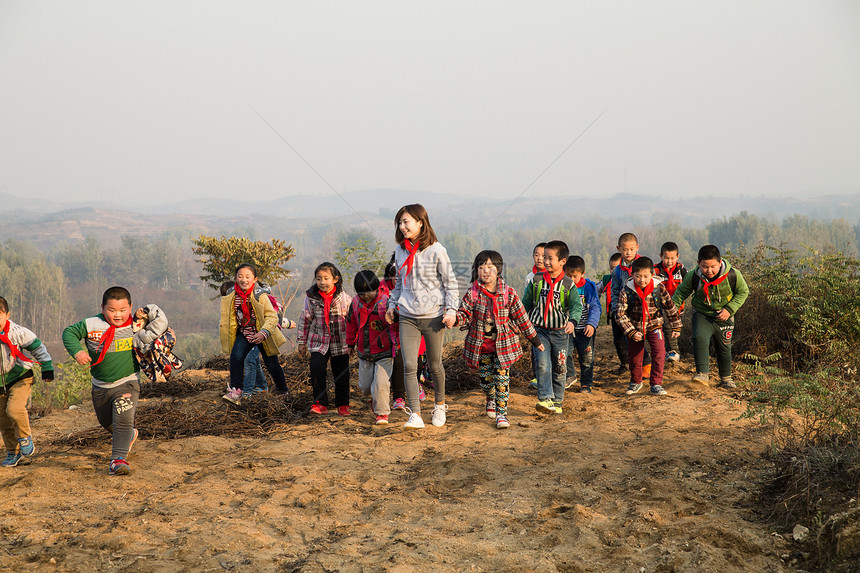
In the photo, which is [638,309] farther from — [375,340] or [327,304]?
[327,304]

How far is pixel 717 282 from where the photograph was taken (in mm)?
7180

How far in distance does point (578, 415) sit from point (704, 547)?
3.30m

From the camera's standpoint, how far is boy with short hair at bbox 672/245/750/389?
7164mm

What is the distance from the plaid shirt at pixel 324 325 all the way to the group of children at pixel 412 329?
1 cm

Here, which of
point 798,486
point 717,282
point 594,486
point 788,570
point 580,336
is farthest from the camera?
point 580,336

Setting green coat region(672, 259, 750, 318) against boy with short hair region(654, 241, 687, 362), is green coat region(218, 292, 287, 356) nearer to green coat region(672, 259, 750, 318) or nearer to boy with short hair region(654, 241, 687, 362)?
boy with short hair region(654, 241, 687, 362)

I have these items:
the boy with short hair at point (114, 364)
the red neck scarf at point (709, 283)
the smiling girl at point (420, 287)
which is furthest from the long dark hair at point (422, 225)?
the red neck scarf at point (709, 283)

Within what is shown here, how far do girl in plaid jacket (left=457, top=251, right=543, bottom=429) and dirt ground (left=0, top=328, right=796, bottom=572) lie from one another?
0.50m

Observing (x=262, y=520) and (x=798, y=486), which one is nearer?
(x=798, y=486)

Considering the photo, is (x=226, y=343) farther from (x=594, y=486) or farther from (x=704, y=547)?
(x=704, y=547)

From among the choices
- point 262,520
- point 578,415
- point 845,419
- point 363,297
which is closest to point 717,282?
point 578,415

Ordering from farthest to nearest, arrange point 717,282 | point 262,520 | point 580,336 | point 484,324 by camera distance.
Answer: point 580,336, point 717,282, point 484,324, point 262,520

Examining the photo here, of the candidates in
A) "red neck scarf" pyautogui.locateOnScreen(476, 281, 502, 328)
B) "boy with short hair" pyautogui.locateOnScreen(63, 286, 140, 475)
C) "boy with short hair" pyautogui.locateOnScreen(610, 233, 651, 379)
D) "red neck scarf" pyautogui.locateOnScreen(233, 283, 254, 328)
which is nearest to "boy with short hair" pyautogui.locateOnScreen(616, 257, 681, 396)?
"boy with short hair" pyautogui.locateOnScreen(610, 233, 651, 379)

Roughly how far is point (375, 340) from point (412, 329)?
0.70 metres
